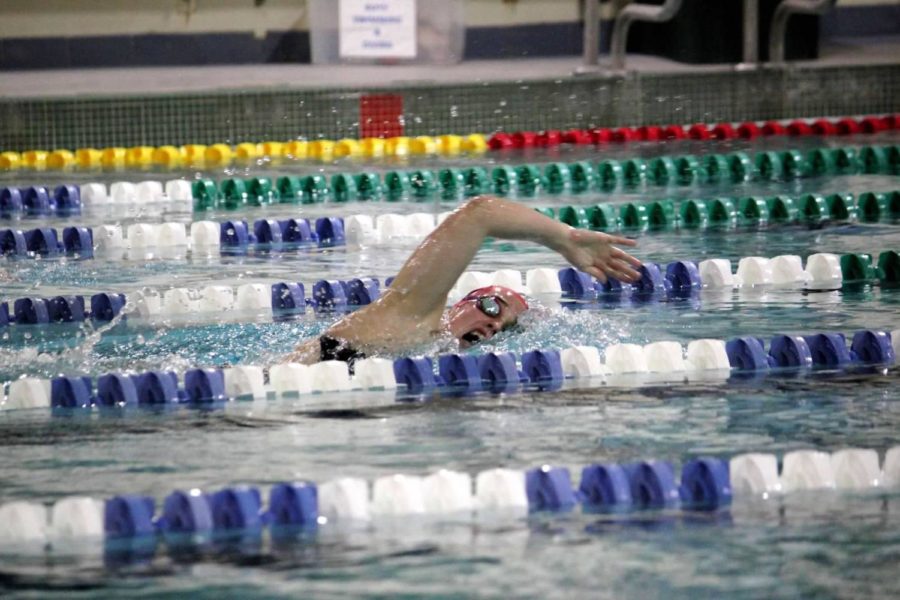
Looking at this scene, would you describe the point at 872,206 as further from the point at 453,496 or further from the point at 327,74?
the point at 327,74

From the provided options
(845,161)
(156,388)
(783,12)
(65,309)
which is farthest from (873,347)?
(783,12)

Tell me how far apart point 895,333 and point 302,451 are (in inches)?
77.6

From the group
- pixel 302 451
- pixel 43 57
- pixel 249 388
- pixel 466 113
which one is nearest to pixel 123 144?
pixel 466 113

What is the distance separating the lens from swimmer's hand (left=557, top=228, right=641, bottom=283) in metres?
4.52

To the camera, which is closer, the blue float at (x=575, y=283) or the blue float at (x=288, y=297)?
the blue float at (x=288, y=297)

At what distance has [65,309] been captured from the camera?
5953mm

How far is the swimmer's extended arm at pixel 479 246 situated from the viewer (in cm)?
453

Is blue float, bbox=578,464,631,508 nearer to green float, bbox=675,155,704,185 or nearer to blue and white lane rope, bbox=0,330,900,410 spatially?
blue and white lane rope, bbox=0,330,900,410

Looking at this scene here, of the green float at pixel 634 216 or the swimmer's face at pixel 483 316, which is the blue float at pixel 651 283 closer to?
the swimmer's face at pixel 483 316

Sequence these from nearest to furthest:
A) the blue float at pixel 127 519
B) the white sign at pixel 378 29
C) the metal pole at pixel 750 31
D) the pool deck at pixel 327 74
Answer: the blue float at pixel 127 519
the metal pole at pixel 750 31
the pool deck at pixel 327 74
the white sign at pixel 378 29

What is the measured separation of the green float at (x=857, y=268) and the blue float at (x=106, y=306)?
275 cm

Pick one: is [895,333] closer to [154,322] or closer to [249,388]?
[249,388]

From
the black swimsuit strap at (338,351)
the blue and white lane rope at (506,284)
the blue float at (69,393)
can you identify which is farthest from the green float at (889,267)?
the blue float at (69,393)

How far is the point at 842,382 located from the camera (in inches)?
183
